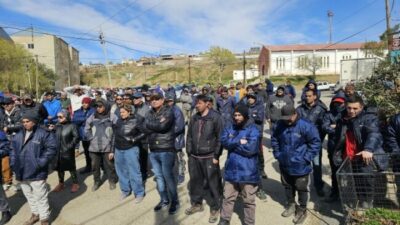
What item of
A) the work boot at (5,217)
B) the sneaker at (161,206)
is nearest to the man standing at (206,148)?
the sneaker at (161,206)

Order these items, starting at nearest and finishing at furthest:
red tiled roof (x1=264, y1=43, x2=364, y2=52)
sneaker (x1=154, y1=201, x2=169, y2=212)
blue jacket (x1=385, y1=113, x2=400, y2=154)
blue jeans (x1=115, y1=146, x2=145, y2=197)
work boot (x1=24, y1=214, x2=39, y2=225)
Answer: blue jacket (x1=385, y1=113, x2=400, y2=154) < work boot (x1=24, y1=214, x2=39, y2=225) < sneaker (x1=154, y1=201, x2=169, y2=212) < blue jeans (x1=115, y1=146, x2=145, y2=197) < red tiled roof (x1=264, y1=43, x2=364, y2=52)

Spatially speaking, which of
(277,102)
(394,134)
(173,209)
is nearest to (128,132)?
(173,209)

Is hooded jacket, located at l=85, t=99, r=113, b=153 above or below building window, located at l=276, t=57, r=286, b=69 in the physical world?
below

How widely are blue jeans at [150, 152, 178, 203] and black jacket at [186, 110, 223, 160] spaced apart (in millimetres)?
457

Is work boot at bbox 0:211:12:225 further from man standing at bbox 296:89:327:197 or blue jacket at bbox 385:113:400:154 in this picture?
blue jacket at bbox 385:113:400:154

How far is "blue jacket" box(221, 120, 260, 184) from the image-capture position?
4332mm

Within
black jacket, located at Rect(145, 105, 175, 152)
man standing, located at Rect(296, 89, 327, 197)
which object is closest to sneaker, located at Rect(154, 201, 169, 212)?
black jacket, located at Rect(145, 105, 175, 152)

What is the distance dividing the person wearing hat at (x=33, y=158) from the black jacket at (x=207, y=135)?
2121mm

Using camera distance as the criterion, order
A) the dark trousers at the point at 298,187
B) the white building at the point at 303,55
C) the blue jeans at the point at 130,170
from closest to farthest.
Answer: the dark trousers at the point at 298,187 → the blue jeans at the point at 130,170 → the white building at the point at 303,55

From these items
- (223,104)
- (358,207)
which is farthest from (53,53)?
(358,207)

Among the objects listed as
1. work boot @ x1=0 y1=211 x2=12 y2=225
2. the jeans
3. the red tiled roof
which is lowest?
work boot @ x1=0 y1=211 x2=12 y2=225

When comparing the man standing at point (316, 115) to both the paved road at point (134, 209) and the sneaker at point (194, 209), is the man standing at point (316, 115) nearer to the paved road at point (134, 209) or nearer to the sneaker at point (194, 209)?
the paved road at point (134, 209)

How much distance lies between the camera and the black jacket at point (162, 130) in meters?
5.11

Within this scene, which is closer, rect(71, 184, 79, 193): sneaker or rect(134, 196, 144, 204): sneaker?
rect(134, 196, 144, 204): sneaker
